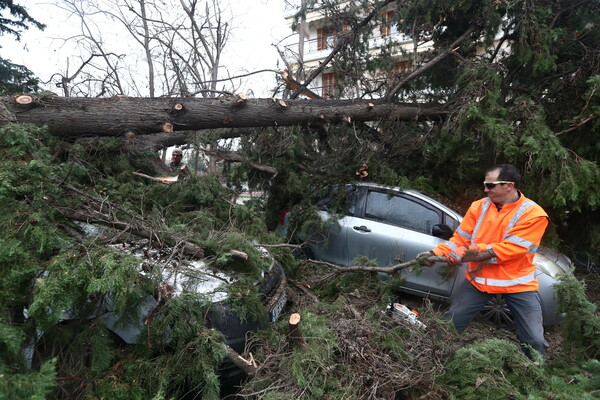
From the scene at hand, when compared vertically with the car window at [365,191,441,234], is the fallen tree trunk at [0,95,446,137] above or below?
above

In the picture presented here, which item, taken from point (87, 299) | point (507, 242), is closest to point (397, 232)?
point (507, 242)

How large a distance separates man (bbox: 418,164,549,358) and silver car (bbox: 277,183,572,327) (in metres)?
0.68

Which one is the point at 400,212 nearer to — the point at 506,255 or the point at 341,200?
the point at 341,200

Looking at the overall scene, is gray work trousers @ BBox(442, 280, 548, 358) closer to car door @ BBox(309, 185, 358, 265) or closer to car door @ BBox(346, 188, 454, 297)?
car door @ BBox(346, 188, 454, 297)

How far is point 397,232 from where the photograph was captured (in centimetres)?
429

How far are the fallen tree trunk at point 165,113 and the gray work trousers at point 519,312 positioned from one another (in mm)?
3177

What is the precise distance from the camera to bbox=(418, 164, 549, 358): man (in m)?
2.61

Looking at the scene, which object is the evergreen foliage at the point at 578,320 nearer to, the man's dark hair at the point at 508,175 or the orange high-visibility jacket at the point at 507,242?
the orange high-visibility jacket at the point at 507,242

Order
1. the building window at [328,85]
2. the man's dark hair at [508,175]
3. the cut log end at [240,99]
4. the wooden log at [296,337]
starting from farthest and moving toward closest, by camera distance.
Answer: the building window at [328,85] → the cut log end at [240,99] → the man's dark hair at [508,175] → the wooden log at [296,337]

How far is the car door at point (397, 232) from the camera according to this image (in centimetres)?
408

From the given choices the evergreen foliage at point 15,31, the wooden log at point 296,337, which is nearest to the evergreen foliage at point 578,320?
the wooden log at point 296,337

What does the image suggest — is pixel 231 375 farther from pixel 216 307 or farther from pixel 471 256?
pixel 471 256

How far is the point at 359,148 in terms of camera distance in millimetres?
5160

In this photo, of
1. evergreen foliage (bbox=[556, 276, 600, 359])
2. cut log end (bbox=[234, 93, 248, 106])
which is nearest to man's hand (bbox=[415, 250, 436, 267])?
evergreen foliage (bbox=[556, 276, 600, 359])
